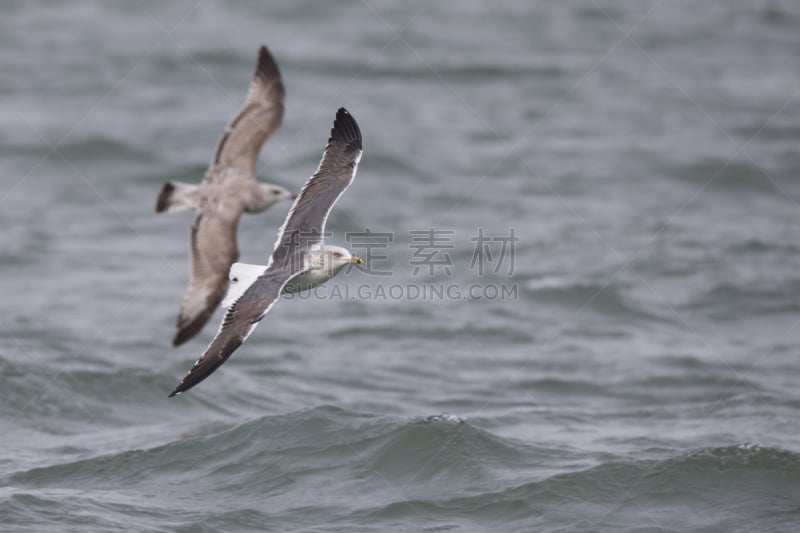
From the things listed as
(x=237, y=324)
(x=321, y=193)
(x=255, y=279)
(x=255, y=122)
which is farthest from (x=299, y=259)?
(x=255, y=122)

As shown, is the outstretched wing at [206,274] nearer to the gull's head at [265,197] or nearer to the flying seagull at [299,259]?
the gull's head at [265,197]

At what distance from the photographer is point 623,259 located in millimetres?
16109

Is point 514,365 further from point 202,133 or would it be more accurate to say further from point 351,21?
point 351,21

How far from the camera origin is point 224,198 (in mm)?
11391

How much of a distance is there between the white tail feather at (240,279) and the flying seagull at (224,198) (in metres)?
1.46

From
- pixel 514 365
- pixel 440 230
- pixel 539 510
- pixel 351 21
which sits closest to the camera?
pixel 539 510

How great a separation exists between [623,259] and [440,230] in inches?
103

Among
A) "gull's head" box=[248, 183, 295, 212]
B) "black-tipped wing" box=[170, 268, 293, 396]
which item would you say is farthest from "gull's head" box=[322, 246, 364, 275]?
"gull's head" box=[248, 183, 295, 212]

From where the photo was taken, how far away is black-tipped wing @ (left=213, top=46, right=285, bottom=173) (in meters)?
11.8

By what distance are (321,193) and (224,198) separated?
1.81 meters

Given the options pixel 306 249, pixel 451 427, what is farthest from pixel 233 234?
pixel 451 427

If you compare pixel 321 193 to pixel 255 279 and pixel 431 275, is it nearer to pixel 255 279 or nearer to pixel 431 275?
pixel 255 279

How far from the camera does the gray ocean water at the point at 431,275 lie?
32.3ft

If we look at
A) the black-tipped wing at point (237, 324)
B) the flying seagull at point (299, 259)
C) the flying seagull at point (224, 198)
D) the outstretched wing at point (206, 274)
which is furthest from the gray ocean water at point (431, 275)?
the flying seagull at point (299, 259)
